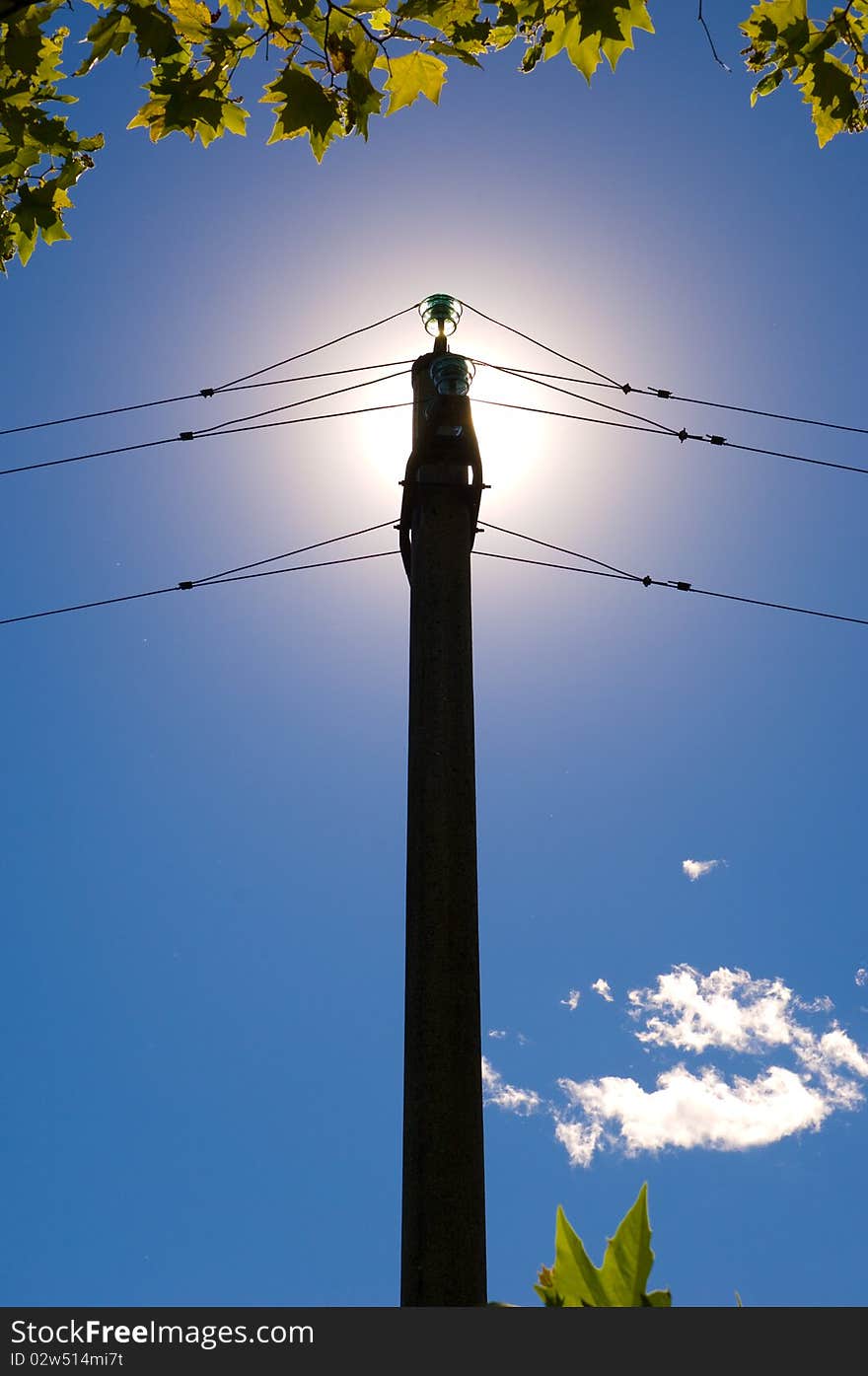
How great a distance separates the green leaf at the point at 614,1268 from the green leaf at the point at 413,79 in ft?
9.98

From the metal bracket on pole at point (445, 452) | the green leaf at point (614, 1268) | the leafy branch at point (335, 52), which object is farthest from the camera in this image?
the metal bracket on pole at point (445, 452)

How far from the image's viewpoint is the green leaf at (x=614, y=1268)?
97cm

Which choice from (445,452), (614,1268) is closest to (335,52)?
(445,452)

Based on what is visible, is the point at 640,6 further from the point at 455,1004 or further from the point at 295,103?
the point at 455,1004

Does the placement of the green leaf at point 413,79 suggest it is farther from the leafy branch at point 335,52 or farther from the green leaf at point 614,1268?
the green leaf at point 614,1268

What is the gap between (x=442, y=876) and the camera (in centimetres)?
363

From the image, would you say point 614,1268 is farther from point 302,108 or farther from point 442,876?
point 302,108

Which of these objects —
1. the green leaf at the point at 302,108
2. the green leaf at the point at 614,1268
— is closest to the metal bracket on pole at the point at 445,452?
the green leaf at the point at 302,108

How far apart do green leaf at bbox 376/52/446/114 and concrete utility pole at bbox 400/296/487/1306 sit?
1.68m

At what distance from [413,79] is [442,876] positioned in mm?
2568
